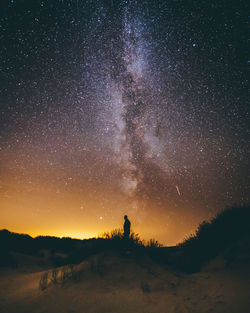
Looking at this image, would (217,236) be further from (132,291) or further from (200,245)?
(132,291)

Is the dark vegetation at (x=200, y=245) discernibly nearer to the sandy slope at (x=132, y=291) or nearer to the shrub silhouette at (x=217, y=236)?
the shrub silhouette at (x=217, y=236)

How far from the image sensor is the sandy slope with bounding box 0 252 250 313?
4.02 metres

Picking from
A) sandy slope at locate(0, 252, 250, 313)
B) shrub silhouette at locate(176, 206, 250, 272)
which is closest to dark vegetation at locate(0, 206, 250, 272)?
shrub silhouette at locate(176, 206, 250, 272)

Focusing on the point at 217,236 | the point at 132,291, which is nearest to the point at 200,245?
the point at 217,236

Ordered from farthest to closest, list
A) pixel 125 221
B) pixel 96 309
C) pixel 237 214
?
pixel 125 221, pixel 237 214, pixel 96 309

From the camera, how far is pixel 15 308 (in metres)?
4.42

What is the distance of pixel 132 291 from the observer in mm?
4953

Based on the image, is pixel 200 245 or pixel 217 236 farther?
pixel 200 245

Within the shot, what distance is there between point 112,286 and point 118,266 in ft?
3.04

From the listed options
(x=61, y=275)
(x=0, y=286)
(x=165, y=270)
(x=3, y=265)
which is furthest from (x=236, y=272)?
(x=3, y=265)

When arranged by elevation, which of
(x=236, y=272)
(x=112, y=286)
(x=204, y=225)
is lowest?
(x=112, y=286)

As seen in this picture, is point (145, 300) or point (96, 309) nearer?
point (96, 309)

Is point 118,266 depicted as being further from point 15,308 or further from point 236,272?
point 236,272

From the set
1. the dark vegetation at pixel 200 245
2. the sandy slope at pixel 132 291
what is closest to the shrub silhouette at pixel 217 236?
the dark vegetation at pixel 200 245
